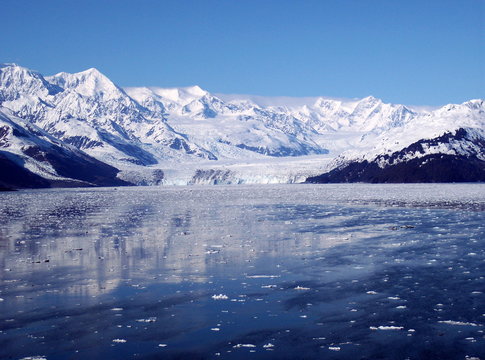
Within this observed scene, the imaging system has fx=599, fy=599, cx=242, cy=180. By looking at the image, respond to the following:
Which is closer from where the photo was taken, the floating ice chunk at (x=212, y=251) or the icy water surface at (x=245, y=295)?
the icy water surface at (x=245, y=295)

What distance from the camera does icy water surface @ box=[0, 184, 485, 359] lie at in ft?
49.5

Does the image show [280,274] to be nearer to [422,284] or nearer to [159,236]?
[422,284]

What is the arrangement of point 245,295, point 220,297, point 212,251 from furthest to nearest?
point 212,251
point 245,295
point 220,297

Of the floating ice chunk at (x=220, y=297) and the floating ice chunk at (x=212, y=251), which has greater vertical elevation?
the floating ice chunk at (x=212, y=251)

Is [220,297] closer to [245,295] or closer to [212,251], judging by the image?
[245,295]

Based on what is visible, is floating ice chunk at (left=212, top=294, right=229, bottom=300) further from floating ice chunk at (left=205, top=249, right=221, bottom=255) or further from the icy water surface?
floating ice chunk at (left=205, top=249, right=221, bottom=255)

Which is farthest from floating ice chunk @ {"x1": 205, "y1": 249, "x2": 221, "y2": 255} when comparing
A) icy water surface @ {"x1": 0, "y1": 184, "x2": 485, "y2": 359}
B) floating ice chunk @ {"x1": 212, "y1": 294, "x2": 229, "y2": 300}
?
floating ice chunk @ {"x1": 212, "y1": 294, "x2": 229, "y2": 300}

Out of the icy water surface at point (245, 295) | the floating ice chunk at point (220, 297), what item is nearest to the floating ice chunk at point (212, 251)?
the icy water surface at point (245, 295)

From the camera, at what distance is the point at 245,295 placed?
20.4 m

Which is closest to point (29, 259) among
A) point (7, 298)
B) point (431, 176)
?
point (7, 298)

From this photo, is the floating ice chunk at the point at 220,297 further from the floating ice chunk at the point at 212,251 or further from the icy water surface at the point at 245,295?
the floating ice chunk at the point at 212,251

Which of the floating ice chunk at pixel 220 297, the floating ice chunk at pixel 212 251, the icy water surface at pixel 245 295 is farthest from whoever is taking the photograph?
the floating ice chunk at pixel 212 251

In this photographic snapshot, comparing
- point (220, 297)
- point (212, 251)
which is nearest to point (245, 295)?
point (220, 297)

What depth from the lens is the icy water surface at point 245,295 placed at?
1510 cm
